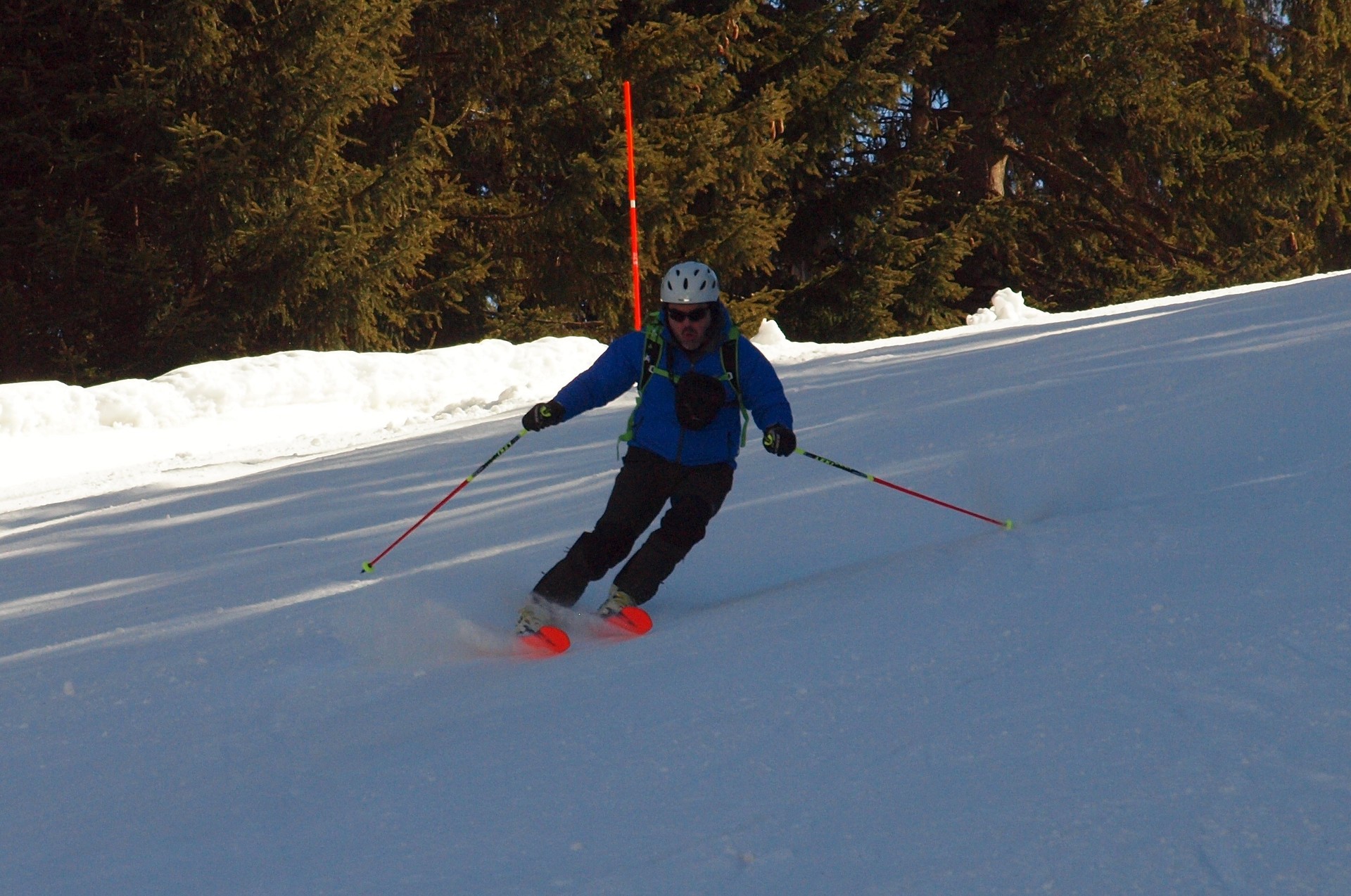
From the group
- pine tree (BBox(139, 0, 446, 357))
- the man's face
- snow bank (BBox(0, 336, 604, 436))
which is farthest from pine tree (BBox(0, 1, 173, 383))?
the man's face

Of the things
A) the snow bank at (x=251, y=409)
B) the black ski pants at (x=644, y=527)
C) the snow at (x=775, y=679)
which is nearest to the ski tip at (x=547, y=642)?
the snow at (x=775, y=679)

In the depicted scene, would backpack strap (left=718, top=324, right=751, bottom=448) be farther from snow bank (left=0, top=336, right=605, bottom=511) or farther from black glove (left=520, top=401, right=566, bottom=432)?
snow bank (left=0, top=336, right=605, bottom=511)

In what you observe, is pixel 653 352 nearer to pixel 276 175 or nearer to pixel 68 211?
pixel 276 175

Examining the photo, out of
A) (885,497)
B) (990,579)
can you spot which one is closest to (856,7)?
(885,497)

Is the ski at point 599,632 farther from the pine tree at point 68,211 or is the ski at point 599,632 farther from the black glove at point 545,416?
the pine tree at point 68,211

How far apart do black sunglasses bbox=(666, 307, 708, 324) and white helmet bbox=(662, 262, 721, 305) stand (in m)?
0.03

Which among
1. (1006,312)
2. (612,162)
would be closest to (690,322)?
(1006,312)

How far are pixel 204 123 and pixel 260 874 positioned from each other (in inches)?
584

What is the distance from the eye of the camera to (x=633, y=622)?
14.2 feet

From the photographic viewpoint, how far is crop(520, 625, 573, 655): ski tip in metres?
4.21

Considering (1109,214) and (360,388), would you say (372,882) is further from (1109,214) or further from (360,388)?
(1109,214)

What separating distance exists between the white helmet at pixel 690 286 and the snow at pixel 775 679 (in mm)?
1032

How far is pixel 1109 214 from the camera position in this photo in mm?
26328

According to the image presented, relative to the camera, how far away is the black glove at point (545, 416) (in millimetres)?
4723
